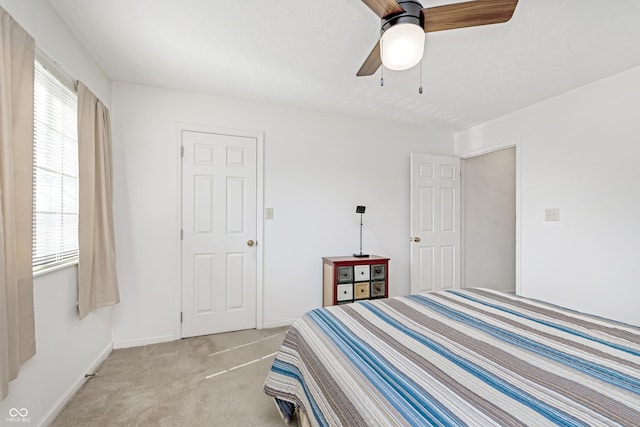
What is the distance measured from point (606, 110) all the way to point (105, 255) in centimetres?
432

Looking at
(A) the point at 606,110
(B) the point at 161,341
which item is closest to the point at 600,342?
(A) the point at 606,110

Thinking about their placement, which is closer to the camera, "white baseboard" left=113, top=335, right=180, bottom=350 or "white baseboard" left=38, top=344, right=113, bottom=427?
"white baseboard" left=38, top=344, right=113, bottom=427

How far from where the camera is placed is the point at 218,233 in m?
2.94

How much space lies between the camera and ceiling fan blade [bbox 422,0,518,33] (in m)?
1.21

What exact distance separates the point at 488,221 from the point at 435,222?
114 centimetres

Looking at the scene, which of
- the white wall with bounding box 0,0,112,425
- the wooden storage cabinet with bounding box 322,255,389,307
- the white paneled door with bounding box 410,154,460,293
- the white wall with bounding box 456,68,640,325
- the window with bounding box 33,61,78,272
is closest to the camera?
the white wall with bounding box 0,0,112,425

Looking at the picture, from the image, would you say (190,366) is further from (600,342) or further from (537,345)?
(600,342)

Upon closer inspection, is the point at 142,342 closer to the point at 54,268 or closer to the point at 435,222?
the point at 54,268

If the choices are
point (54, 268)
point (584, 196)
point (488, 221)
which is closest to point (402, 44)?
point (54, 268)

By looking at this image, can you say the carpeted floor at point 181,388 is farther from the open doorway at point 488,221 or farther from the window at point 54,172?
the open doorway at point 488,221

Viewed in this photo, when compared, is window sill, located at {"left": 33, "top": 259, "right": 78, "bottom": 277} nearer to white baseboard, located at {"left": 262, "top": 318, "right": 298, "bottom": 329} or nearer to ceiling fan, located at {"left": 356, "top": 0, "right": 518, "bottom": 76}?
white baseboard, located at {"left": 262, "top": 318, "right": 298, "bottom": 329}

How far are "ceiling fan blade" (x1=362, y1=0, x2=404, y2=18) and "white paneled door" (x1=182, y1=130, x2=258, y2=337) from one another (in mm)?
2035

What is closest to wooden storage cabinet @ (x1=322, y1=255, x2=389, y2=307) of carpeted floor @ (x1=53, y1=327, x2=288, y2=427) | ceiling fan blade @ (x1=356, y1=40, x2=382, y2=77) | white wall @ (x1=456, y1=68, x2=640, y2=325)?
carpeted floor @ (x1=53, y1=327, x2=288, y2=427)

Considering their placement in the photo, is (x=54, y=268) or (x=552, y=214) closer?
(x=54, y=268)
